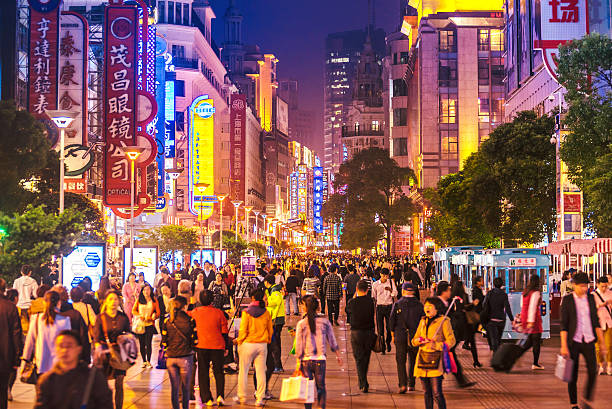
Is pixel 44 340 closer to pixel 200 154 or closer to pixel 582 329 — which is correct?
pixel 582 329

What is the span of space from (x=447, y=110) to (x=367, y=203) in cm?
Result: 3236

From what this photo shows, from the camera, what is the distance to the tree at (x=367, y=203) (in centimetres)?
8219

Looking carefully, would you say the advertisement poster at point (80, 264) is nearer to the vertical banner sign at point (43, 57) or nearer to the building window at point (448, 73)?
the vertical banner sign at point (43, 57)

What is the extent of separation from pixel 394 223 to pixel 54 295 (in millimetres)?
73650

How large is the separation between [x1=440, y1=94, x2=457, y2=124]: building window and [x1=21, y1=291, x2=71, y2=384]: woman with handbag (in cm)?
10262

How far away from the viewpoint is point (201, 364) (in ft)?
41.9

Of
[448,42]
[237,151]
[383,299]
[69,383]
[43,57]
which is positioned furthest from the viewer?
[237,151]

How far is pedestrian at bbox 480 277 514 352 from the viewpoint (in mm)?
17609

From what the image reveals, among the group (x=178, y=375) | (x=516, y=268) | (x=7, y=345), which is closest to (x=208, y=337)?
(x=178, y=375)

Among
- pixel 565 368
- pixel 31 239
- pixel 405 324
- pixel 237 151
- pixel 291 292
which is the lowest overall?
pixel 565 368

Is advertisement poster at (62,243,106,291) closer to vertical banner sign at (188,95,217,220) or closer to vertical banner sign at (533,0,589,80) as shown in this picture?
vertical banner sign at (533,0,589,80)

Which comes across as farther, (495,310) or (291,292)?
(291,292)

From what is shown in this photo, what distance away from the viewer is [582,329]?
37.9 feet

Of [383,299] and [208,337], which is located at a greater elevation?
[383,299]
